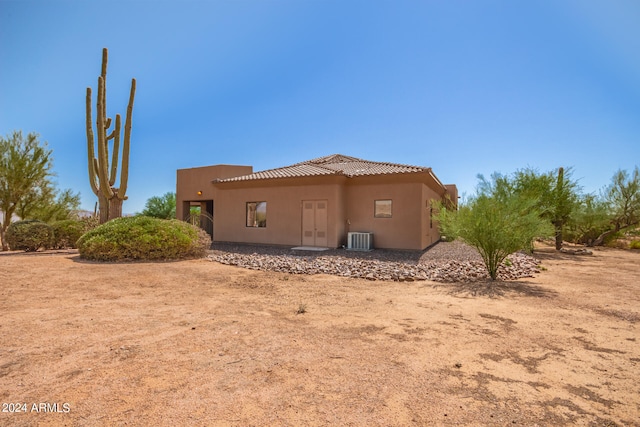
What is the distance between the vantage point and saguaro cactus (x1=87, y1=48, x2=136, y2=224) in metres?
13.3

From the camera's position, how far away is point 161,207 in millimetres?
27938

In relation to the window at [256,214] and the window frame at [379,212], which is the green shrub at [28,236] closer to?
the window at [256,214]

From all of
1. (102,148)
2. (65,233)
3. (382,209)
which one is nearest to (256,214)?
(382,209)

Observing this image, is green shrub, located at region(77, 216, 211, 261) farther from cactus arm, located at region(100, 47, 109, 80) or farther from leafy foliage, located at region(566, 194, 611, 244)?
leafy foliage, located at region(566, 194, 611, 244)

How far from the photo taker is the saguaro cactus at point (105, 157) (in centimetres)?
1330

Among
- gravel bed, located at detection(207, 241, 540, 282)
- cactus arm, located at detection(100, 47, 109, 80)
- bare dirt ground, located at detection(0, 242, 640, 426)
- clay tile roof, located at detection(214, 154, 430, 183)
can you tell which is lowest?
bare dirt ground, located at detection(0, 242, 640, 426)

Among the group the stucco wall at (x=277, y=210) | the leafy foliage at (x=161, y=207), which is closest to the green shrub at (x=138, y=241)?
the stucco wall at (x=277, y=210)

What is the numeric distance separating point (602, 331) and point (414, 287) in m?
3.33

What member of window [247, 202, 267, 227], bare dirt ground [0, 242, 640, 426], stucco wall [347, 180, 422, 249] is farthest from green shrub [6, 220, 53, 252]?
stucco wall [347, 180, 422, 249]

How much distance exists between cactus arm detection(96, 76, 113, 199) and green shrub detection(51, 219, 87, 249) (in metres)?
1.89

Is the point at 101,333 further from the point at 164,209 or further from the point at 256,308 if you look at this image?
the point at 164,209

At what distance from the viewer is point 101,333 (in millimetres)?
3893

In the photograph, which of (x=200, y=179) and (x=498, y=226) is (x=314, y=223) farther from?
(x=200, y=179)

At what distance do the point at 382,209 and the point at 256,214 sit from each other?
622cm
